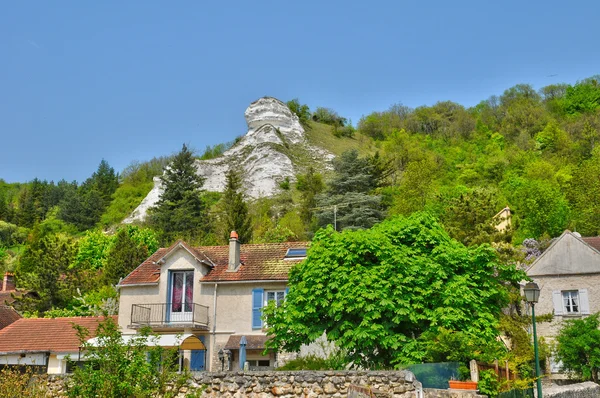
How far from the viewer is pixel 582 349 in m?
21.4

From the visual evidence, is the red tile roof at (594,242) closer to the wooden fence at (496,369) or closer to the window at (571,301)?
the window at (571,301)

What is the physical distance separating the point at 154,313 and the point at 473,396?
16.2 meters

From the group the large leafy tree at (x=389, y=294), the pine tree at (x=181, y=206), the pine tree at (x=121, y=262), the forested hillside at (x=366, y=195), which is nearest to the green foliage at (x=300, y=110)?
the forested hillside at (x=366, y=195)

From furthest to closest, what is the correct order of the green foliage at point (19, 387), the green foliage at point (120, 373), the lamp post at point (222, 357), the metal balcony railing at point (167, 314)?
the metal balcony railing at point (167, 314) < the lamp post at point (222, 357) < the green foliage at point (19, 387) < the green foliage at point (120, 373)

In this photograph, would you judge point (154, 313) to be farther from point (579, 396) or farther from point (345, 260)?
point (579, 396)

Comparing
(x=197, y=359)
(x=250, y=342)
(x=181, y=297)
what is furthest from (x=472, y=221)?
(x=197, y=359)

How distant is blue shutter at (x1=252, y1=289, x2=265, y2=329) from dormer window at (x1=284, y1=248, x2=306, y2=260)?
233 centimetres

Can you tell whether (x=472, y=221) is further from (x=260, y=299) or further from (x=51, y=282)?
(x=51, y=282)

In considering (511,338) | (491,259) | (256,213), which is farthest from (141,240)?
(491,259)

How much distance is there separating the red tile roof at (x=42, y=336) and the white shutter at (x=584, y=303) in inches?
815

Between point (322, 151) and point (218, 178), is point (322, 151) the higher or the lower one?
the higher one

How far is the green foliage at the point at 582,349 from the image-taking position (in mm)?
21203

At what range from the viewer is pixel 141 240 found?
4741 centimetres

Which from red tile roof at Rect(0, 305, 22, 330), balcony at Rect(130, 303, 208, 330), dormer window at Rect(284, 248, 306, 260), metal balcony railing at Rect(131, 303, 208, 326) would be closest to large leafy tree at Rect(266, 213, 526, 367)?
balcony at Rect(130, 303, 208, 330)
